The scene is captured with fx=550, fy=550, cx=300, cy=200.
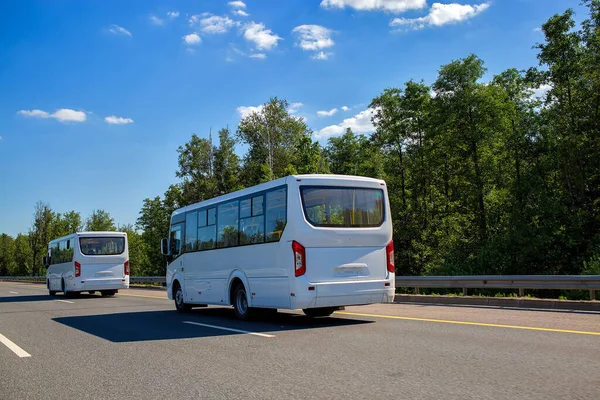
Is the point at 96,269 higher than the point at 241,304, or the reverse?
the point at 96,269

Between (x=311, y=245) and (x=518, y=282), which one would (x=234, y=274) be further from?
(x=518, y=282)

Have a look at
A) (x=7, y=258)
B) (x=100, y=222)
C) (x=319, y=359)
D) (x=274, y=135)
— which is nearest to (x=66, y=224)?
(x=100, y=222)

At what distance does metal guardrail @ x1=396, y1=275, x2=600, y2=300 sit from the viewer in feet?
42.4

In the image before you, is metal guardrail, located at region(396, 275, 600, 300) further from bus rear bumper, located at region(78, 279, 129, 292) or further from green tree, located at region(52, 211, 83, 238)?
green tree, located at region(52, 211, 83, 238)

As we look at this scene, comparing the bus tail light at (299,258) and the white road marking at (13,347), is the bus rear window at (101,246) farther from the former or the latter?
the bus tail light at (299,258)

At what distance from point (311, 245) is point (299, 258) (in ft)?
1.14

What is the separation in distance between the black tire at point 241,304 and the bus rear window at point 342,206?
2.94m

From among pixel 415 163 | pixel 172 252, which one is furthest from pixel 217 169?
pixel 172 252

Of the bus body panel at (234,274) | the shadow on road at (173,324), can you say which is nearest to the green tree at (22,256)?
the bus body panel at (234,274)

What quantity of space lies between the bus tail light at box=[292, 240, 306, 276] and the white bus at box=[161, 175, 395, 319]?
2cm

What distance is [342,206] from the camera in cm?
1109

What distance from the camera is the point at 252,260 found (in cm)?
1192

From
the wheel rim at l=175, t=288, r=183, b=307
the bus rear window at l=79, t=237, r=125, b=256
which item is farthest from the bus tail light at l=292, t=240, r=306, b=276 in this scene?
the bus rear window at l=79, t=237, r=125, b=256

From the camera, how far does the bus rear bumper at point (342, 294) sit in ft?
34.0
